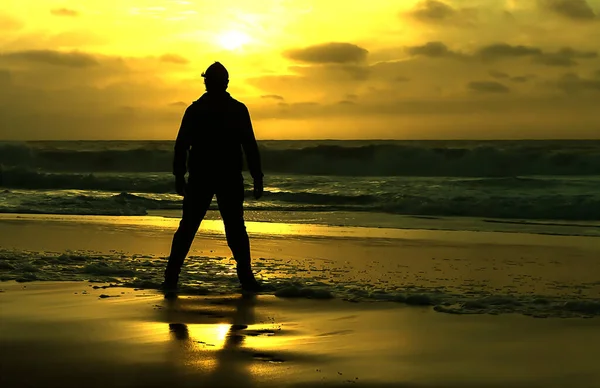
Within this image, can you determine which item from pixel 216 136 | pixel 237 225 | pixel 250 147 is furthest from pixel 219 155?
pixel 237 225

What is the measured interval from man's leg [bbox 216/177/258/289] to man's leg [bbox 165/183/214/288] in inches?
5.8

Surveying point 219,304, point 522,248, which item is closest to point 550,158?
point 522,248

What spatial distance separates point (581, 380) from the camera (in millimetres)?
4199

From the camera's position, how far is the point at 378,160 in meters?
41.0

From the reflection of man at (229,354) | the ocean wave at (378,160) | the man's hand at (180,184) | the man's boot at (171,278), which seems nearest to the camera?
the reflection of man at (229,354)

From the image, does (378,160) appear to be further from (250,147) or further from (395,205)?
(250,147)

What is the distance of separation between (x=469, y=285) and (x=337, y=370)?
3536mm

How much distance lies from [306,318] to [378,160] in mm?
35395

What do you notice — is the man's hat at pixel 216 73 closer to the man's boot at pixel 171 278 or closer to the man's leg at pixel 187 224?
the man's leg at pixel 187 224

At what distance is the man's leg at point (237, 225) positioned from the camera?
7148mm

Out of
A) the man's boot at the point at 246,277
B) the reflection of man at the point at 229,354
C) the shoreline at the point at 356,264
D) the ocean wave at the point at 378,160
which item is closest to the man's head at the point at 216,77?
the man's boot at the point at 246,277

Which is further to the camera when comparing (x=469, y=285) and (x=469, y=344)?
(x=469, y=285)

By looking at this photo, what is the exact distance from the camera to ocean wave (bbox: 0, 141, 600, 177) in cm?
3603

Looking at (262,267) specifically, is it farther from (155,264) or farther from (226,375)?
(226,375)
